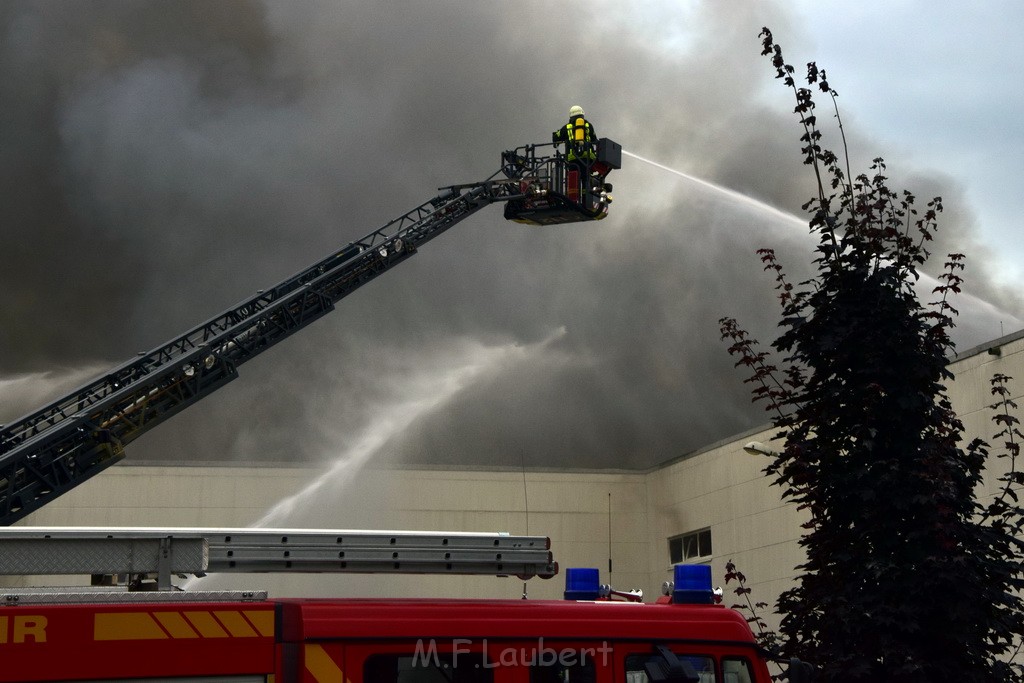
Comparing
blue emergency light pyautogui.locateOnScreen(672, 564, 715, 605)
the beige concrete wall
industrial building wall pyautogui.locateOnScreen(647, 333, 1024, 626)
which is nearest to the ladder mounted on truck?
blue emergency light pyautogui.locateOnScreen(672, 564, 715, 605)

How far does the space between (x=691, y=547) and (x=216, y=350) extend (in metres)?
22.3

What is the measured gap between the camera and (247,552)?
618 cm

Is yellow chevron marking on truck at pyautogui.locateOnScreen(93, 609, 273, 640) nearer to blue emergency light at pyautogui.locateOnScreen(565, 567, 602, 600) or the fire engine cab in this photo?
the fire engine cab

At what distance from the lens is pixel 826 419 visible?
929 cm

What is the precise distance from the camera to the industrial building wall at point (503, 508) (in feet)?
101

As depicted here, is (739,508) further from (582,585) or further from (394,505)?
(582,585)

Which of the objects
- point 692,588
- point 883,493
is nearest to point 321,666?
point 692,588

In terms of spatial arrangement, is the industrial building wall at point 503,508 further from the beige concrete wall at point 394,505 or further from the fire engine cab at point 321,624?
the fire engine cab at point 321,624

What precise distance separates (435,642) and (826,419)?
4327mm

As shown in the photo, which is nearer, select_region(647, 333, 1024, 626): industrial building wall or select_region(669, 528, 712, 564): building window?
select_region(647, 333, 1024, 626): industrial building wall

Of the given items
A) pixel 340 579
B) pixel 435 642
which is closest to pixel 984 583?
pixel 435 642

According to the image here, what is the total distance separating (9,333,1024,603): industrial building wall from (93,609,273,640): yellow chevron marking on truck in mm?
22282

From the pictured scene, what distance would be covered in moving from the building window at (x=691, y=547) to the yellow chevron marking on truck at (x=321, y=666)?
28461mm

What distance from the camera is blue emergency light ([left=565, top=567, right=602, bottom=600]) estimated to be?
23.0 ft
